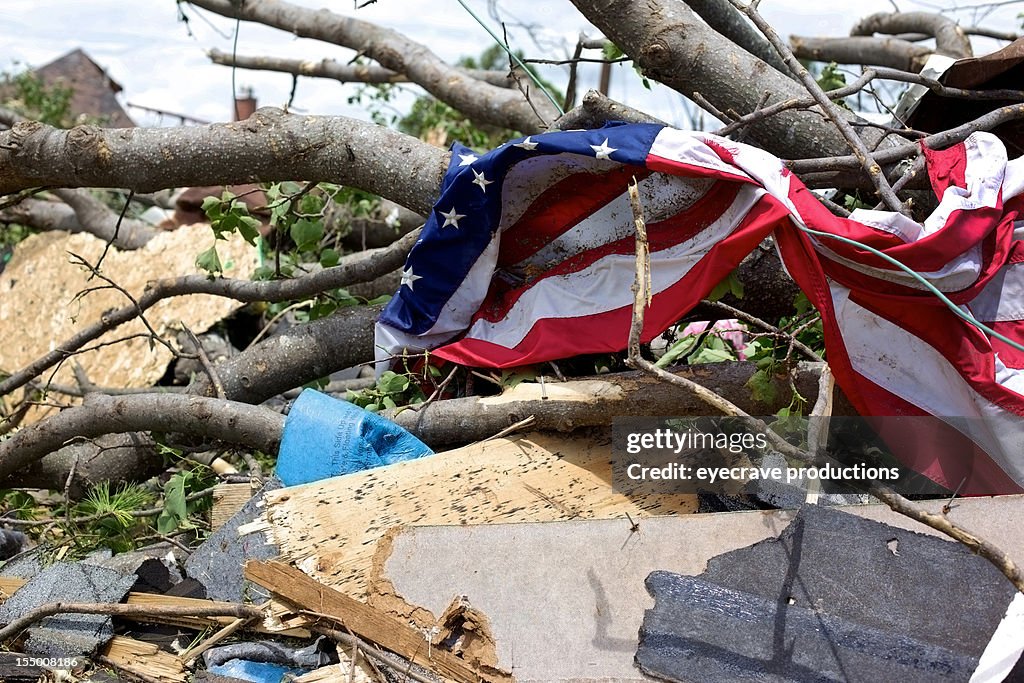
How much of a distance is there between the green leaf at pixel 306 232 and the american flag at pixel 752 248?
0.68 m

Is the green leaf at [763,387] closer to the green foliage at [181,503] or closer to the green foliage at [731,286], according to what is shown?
the green foliage at [731,286]

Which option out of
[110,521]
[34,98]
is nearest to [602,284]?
[110,521]

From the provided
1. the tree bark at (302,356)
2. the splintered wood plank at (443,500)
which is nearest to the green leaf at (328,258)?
the tree bark at (302,356)

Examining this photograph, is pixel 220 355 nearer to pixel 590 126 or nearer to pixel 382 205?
pixel 382 205

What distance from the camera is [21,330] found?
498cm

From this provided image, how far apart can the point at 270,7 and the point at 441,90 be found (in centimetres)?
130

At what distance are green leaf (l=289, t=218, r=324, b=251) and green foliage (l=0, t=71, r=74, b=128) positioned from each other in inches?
271

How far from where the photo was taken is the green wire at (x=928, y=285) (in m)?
1.99

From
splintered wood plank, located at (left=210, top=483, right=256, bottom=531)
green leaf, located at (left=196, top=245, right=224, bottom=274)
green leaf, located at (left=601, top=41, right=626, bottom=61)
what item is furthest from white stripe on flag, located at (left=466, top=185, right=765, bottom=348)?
green leaf, located at (left=601, top=41, right=626, bottom=61)

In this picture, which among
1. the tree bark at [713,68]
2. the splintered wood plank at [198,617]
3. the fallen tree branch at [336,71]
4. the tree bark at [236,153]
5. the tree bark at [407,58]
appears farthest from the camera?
the fallen tree branch at [336,71]

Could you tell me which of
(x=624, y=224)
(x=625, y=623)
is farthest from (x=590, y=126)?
(x=625, y=623)

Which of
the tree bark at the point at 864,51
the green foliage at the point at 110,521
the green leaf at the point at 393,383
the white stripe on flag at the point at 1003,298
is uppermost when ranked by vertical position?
the tree bark at the point at 864,51

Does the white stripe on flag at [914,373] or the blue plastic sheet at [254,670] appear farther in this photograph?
the white stripe on flag at [914,373]

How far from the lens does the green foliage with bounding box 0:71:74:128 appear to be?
30.7 ft
